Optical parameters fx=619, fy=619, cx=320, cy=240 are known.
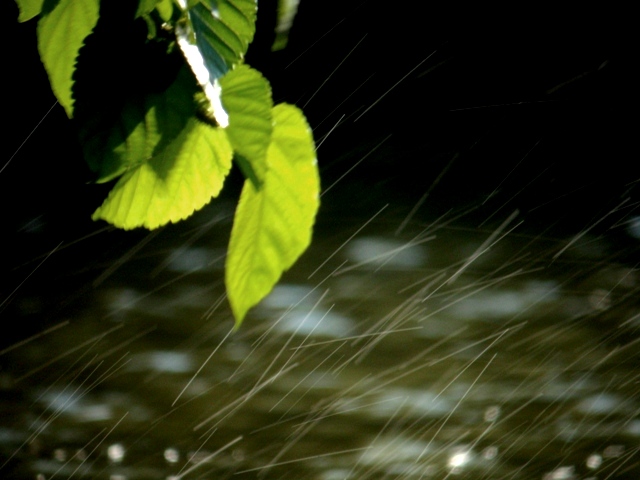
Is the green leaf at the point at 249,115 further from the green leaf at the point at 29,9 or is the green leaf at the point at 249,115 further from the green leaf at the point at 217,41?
the green leaf at the point at 29,9

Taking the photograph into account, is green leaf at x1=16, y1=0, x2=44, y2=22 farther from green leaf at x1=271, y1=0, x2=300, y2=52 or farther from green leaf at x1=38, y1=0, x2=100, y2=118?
green leaf at x1=271, y1=0, x2=300, y2=52

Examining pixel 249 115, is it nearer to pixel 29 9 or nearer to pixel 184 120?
pixel 184 120

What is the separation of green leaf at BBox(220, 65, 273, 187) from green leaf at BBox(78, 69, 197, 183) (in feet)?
0.08

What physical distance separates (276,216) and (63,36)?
5.5 inches

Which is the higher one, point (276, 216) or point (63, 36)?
point (63, 36)

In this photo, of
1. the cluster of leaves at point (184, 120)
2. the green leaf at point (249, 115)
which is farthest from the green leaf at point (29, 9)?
the green leaf at point (249, 115)

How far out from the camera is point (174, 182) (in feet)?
1.03

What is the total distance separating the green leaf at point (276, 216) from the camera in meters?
0.29

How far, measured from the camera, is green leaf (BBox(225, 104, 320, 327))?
29 centimetres

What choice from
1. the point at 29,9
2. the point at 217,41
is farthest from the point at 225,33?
the point at 29,9

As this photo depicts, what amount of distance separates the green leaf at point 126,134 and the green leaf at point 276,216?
48mm

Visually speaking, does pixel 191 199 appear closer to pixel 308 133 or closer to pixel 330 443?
pixel 308 133

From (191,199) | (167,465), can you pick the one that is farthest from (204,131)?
(167,465)

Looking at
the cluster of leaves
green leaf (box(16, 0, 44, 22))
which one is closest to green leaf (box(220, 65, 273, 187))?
the cluster of leaves
